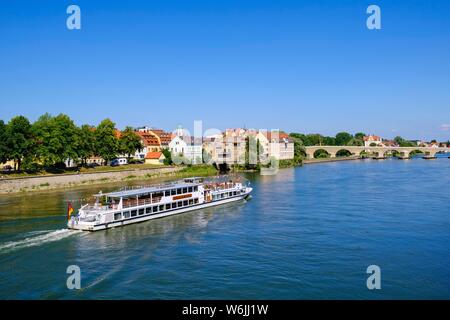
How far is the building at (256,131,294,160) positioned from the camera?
4509 inches

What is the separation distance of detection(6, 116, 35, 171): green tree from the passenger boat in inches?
1085

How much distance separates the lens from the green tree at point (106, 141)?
273 ft

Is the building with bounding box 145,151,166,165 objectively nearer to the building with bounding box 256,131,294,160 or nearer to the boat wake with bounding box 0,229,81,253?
the building with bounding box 256,131,294,160

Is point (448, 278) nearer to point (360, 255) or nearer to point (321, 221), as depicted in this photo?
point (360, 255)

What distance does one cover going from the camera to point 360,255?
91.8 ft

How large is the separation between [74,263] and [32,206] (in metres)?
22.4

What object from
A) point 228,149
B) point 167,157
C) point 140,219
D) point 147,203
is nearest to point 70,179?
point 147,203

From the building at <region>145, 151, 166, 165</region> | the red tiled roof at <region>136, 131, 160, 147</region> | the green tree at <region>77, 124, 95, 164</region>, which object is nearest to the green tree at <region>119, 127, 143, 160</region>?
the building at <region>145, 151, 166, 165</region>

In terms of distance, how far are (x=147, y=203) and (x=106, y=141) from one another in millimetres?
46689

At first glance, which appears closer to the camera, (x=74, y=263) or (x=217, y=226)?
(x=74, y=263)

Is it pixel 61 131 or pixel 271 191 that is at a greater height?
pixel 61 131

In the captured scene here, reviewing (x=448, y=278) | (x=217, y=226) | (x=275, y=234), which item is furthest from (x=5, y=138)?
(x=448, y=278)

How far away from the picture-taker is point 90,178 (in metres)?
69.8
